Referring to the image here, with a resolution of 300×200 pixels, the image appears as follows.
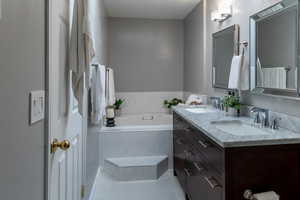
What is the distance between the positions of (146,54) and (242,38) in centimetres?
252

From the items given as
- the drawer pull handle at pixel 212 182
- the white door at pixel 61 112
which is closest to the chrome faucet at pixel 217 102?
the drawer pull handle at pixel 212 182

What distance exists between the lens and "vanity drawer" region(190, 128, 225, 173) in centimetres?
143

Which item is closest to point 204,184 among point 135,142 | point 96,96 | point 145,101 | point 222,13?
point 96,96

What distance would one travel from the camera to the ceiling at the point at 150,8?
373cm

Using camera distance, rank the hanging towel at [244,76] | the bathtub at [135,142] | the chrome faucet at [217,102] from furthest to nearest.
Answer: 1. the bathtub at [135,142]
2. the chrome faucet at [217,102]
3. the hanging towel at [244,76]

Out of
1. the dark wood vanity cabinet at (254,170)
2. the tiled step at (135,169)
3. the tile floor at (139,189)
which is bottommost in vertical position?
the tile floor at (139,189)

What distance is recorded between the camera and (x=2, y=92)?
0.63 m

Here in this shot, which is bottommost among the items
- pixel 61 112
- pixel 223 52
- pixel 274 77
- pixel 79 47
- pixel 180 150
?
pixel 180 150

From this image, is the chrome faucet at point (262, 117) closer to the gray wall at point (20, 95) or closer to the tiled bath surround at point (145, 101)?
the gray wall at point (20, 95)

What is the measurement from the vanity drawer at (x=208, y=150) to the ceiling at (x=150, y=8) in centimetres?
246

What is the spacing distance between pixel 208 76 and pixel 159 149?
122 centimetres

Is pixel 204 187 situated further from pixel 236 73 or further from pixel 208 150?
pixel 236 73

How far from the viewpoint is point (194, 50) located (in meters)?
3.99

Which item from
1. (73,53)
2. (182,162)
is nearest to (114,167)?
(182,162)
